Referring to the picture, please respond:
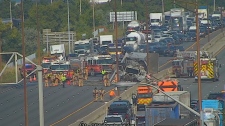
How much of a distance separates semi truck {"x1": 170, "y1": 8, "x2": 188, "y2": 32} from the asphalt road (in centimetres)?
5070

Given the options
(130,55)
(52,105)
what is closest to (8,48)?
(130,55)

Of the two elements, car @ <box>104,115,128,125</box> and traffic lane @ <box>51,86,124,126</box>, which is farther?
traffic lane @ <box>51,86,124,126</box>

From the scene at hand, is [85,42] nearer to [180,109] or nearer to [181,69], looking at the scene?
[181,69]

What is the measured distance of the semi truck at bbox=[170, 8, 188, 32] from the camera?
436ft

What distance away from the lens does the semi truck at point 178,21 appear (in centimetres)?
13288

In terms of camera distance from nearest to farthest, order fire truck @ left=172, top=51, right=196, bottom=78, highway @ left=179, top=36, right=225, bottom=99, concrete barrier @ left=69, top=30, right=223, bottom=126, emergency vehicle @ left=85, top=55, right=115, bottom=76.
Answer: concrete barrier @ left=69, top=30, right=223, bottom=126, highway @ left=179, top=36, right=225, bottom=99, fire truck @ left=172, top=51, right=196, bottom=78, emergency vehicle @ left=85, top=55, right=115, bottom=76

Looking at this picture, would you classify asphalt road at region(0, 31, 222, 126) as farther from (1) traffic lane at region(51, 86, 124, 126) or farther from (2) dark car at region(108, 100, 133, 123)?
(2) dark car at region(108, 100, 133, 123)

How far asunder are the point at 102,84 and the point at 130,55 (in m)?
6.34

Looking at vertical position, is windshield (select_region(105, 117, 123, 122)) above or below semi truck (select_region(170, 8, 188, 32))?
below

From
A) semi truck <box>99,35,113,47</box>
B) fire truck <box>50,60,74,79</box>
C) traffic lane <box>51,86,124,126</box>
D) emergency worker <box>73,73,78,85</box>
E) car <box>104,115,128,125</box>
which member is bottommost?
traffic lane <box>51,86,124,126</box>

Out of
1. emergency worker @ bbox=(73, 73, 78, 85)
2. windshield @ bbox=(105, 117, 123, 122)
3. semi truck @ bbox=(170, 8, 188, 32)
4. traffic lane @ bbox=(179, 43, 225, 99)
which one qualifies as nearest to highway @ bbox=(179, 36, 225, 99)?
traffic lane @ bbox=(179, 43, 225, 99)

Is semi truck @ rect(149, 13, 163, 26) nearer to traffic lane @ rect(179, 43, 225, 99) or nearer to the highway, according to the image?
the highway

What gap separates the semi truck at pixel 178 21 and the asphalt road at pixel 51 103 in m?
50.7

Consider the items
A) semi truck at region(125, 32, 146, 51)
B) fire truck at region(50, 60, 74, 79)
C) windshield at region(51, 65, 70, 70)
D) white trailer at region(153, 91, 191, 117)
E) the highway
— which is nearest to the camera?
white trailer at region(153, 91, 191, 117)
